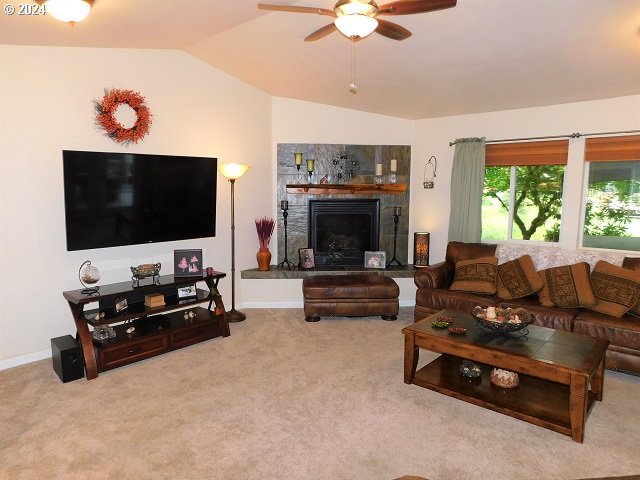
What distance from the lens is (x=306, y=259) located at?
5.47m

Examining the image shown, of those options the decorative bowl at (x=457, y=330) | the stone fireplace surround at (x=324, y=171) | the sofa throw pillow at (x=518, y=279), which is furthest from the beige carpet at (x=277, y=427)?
the stone fireplace surround at (x=324, y=171)

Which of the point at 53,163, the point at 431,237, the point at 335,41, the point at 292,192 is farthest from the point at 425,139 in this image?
the point at 53,163

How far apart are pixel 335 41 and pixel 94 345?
10.6 feet

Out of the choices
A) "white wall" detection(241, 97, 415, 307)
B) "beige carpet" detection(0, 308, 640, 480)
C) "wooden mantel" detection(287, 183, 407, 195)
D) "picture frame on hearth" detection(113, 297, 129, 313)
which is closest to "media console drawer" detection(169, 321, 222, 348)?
"beige carpet" detection(0, 308, 640, 480)

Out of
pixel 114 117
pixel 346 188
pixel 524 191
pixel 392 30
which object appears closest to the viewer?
pixel 392 30

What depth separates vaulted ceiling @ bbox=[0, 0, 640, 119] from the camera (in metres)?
2.84

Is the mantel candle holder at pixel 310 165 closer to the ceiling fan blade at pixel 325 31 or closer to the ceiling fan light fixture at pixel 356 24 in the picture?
the ceiling fan blade at pixel 325 31

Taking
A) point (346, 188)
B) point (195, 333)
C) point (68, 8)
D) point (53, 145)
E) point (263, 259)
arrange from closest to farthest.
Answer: point (68, 8), point (53, 145), point (195, 333), point (263, 259), point (346, 188)

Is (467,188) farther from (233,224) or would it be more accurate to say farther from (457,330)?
(233,224)

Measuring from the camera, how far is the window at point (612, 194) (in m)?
4.32

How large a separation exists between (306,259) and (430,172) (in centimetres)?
206

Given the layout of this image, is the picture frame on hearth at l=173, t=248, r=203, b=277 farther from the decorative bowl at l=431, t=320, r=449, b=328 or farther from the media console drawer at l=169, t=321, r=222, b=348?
the decorative bowl at l=431, t=320, r=449, b=328

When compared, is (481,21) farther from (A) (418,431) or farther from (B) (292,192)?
(B) (292,192)

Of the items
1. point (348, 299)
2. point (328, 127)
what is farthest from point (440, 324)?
point (328, 127)
